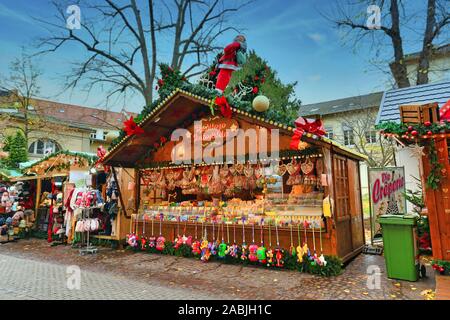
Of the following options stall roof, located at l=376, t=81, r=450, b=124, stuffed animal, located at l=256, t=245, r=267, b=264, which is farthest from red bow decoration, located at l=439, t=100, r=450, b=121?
stuffed animal, located at l=256, t=245, r=267, b=264

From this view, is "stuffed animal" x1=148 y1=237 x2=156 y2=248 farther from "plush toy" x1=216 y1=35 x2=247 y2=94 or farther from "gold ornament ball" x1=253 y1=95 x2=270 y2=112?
"gold ornament ball" x1=253 y1=95 x2=270 y2=112

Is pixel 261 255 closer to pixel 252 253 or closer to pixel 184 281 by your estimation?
pixel 252 253

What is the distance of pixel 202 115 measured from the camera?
841 centimetres

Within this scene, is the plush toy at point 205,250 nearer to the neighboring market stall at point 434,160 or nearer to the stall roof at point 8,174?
the neighboring market stall at point 434,160

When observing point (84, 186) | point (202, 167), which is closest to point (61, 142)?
point (84, 186)

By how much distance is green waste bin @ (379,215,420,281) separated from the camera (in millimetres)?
5422

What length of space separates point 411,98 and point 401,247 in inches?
198

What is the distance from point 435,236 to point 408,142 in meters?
1.95

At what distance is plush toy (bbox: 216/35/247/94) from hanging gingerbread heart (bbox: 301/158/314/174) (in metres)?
3.03

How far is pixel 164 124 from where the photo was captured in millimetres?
8430

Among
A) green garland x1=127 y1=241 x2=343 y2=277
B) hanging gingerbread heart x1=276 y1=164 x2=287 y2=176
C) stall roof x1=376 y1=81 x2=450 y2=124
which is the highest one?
stall roof x1=376 y1=81 x2=450 y2=124

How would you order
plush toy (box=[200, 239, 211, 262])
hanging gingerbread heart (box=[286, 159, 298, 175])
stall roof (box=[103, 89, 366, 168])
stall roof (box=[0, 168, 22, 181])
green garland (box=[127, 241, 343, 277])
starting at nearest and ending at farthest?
green garland (box=[127, 241, 343, 277]) < stall roof (box=[103, 89, 366, 168]) < hanging gingerbread heart (box=[286, 159, 298, 175]) < plush toy (box=[200, 239, 211, 262]) < stall roof (box=[0, 168, 22, 181])

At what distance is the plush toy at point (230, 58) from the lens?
799cm
